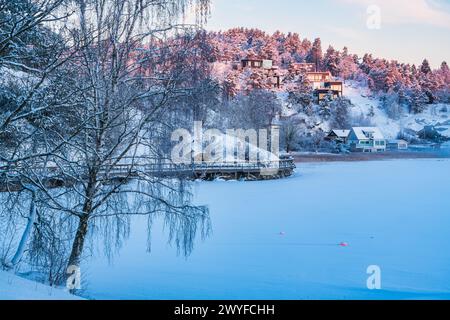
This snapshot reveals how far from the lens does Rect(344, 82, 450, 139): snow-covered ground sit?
5619 centimetres

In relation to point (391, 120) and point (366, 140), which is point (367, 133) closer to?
point (366, 140)

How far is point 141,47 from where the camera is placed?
5.05 meters

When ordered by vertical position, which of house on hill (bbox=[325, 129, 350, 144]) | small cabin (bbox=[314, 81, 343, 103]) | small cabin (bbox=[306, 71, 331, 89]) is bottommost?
house on hill (bbox=[325, 129, 350, 144])

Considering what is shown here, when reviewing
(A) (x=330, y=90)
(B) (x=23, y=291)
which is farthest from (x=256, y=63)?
(B) (x=23, y=291)

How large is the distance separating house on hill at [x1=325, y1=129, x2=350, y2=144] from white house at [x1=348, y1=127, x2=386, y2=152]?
721mm

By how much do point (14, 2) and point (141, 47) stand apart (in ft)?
4.84

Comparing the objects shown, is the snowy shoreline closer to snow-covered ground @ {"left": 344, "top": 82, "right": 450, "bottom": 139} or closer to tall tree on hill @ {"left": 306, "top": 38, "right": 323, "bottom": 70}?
snow-covered ground @ {"left": 344, "top": 82, "right": 450, "bottom": 139}

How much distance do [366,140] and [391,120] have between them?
38.6 ft

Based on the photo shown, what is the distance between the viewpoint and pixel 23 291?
3.20 metres

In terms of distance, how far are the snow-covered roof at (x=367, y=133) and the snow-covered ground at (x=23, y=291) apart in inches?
1876

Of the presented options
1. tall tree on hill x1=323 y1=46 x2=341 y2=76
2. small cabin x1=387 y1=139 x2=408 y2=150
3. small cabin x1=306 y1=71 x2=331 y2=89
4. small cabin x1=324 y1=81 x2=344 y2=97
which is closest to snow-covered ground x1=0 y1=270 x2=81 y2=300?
small cabin x1=387 y1=139 x2=408 y2=150

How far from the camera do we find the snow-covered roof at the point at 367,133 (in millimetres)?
49191
